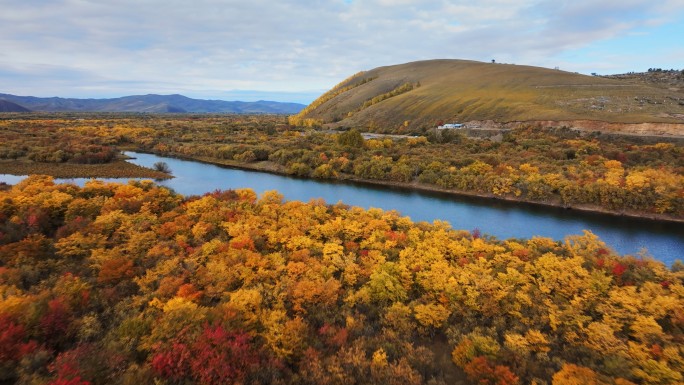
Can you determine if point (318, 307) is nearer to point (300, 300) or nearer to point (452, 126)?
point (300, 300)

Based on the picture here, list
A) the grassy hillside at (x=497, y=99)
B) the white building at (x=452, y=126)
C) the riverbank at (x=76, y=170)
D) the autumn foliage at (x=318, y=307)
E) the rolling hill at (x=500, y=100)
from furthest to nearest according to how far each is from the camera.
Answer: the white building at (x=452, y=126)
the grassy hillside at (x=497, y=99)
the rolling hill at (x=500, y=100)
the riverbank at (x=76, y=170)
the autumn foliage at (x=318, y=307)

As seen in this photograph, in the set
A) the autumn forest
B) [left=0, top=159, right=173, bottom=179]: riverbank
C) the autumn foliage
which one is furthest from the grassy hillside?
[left=0, top=159, right=173, bottom=179]: riverbank

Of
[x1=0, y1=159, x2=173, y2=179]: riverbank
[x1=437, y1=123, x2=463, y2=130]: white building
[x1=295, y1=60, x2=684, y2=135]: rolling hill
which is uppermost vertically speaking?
[x1=295, y1=60, x2=684, y2=135]: rolling hill

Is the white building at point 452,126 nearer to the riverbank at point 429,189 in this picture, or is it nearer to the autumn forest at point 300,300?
the riverbank at point 429,189

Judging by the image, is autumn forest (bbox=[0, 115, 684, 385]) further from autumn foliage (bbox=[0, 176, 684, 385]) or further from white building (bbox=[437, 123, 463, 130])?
white building (bbox=[437, 123, 463, 130])

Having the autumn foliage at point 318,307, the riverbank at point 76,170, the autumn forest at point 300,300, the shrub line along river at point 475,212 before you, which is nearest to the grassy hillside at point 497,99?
the shrub line along river at point 475,212

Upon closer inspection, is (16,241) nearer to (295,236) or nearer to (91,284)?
(91,284)
